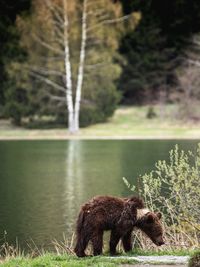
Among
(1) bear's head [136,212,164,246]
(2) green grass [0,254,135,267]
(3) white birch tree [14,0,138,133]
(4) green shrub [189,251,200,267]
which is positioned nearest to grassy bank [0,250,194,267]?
(2) green grass [0,254,135,267]

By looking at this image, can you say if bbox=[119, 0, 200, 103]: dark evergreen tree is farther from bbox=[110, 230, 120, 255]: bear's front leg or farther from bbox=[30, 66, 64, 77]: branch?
bbox=[110, 230, 120, 255]: bear's front leg

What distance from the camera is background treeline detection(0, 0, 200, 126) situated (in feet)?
173

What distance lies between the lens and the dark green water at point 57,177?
715 inches

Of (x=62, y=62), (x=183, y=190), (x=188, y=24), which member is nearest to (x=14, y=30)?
(x=62, y=62)

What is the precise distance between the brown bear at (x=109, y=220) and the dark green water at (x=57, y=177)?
19.5 feet

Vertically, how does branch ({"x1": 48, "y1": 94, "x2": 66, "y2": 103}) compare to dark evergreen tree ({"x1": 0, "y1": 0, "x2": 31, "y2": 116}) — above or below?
below

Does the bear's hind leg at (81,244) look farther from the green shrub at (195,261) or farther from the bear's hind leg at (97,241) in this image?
the green shrub at (195,261)

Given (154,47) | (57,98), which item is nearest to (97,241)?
(57,98)

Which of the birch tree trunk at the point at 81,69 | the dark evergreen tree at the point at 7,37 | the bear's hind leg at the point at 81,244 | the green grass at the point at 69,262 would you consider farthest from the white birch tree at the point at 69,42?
the green grass at the point at 69,262

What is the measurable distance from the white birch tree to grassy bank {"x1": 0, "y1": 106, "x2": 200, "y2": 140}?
5.33 ft

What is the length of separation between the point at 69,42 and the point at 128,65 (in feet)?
28.0

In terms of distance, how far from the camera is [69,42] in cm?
5306

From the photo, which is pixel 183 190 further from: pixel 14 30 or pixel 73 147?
pixel 14 30

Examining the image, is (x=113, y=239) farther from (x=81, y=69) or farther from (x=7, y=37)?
(x=7, y=37)
